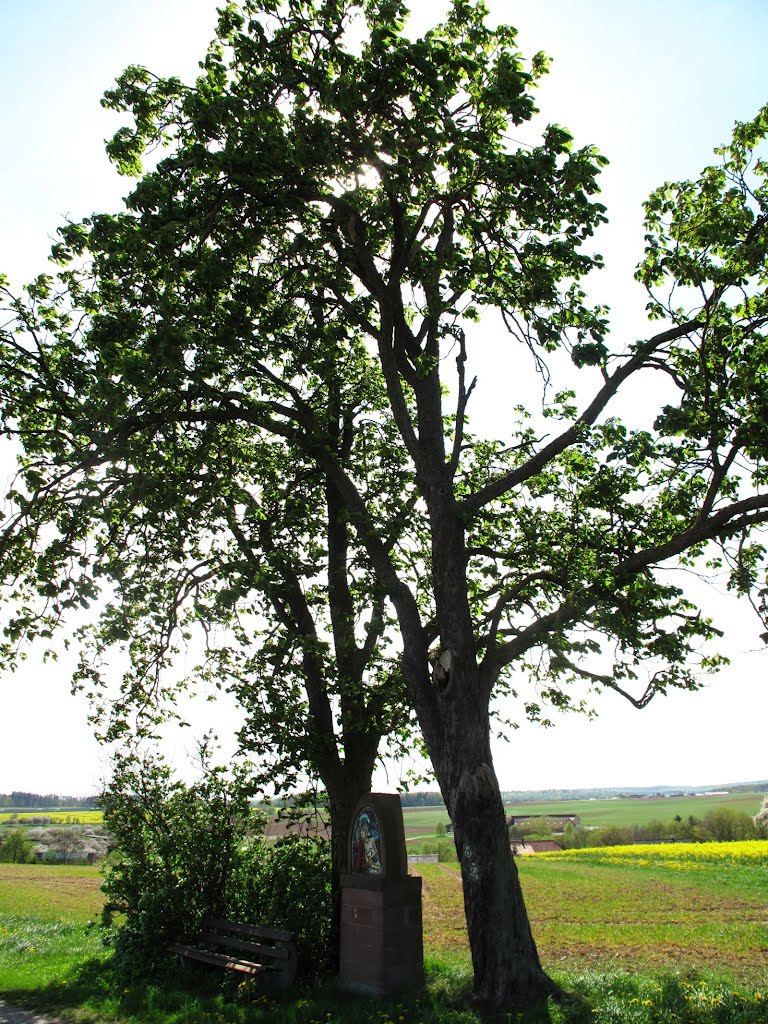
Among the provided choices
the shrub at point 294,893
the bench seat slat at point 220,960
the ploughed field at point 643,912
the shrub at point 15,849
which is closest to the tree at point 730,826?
the ploughed field at point 643,912

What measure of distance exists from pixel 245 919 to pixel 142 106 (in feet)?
42.2

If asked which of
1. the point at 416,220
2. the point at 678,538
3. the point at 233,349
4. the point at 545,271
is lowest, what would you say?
the point at 678,538

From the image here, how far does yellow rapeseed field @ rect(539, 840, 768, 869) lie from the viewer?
117 feet

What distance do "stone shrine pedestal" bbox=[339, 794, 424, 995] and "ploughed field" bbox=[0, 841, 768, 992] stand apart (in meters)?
2.41

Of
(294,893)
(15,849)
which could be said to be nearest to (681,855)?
A: (294,893)

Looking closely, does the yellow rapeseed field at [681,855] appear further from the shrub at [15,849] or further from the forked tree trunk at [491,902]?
the shrub at [15,849]

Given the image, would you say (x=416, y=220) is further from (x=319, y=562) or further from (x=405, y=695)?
(x=405, y=695)

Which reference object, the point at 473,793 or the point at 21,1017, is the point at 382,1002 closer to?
the point at 473,793

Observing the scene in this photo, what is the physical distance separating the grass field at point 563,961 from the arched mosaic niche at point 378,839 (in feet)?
5.07

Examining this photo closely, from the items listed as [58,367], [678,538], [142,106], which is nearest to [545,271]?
[678,538]

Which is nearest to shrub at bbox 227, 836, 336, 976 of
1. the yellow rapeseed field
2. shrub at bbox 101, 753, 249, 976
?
shrub at bbox 101, 753, 249, 976

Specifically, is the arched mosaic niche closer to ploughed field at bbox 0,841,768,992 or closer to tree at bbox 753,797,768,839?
ploughed field at bbox 0,841,768,992

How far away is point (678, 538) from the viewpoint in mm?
9500

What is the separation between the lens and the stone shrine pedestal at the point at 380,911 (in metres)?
10.0
